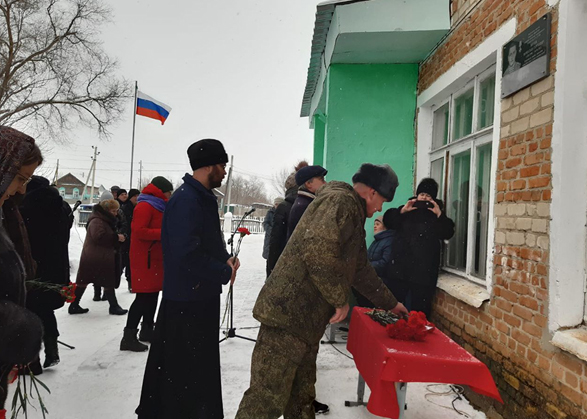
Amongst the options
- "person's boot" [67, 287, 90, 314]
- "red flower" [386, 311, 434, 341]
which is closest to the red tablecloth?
"red flower" [386, 311, 434, 341]

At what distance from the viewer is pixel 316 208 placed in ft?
7.55

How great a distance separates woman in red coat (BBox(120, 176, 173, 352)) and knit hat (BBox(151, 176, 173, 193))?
3.3 inches

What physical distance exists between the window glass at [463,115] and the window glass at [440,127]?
23 cm

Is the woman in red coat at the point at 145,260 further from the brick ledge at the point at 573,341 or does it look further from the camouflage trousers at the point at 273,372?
the brick ledge at the point at 573,341

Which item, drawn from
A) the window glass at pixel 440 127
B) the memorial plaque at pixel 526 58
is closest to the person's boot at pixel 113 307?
the window glass at pixel 440 127

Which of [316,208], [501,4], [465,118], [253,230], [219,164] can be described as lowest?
[253,230]

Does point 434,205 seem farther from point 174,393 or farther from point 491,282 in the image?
point 174,393

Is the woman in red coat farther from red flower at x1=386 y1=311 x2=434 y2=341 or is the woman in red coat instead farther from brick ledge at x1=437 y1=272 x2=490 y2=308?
brick ledge at x1=437 y1=272 x2=490 y2=308

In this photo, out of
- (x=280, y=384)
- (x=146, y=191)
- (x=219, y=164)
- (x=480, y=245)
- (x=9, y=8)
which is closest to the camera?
(x=280, y=384)

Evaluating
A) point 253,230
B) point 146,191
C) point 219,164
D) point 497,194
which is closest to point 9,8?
point 253,230

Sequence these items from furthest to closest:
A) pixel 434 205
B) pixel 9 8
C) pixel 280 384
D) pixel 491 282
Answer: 1. pixel 9 8
2. pixel 434 205
3. pixel 491 282
4. pixel 280 384

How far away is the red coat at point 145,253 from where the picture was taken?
398cm

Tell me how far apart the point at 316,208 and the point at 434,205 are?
208 cm

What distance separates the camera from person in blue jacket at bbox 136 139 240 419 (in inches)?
98.7
